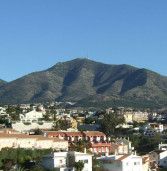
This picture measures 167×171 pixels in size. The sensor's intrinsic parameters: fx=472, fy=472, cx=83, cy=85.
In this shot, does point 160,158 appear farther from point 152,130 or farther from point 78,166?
point 152,130

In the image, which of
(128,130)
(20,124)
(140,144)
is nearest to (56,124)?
(20,124)

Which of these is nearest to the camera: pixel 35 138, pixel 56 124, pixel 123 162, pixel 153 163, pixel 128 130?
pixel 123 162

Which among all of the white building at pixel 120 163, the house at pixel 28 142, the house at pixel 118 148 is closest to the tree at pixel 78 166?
the white building at pixel 120 163

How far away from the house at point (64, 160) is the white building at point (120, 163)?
13.9 feet

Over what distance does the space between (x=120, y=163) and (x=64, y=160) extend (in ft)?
23.4

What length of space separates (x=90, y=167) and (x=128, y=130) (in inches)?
2269

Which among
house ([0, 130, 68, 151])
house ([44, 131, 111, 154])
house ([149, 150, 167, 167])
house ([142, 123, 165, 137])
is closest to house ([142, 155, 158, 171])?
house ([149, 150, 167, 167])

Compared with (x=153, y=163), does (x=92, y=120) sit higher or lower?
higher

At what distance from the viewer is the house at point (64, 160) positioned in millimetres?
46781

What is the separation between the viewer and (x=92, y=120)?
115062 millimetres

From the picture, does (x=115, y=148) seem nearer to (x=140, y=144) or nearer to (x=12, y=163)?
(x=140, y=144)

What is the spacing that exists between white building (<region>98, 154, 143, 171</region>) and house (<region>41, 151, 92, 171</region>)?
4245 millimetres

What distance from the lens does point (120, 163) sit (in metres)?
51.6

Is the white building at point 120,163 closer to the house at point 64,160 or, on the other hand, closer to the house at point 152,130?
the house at point 64,160
